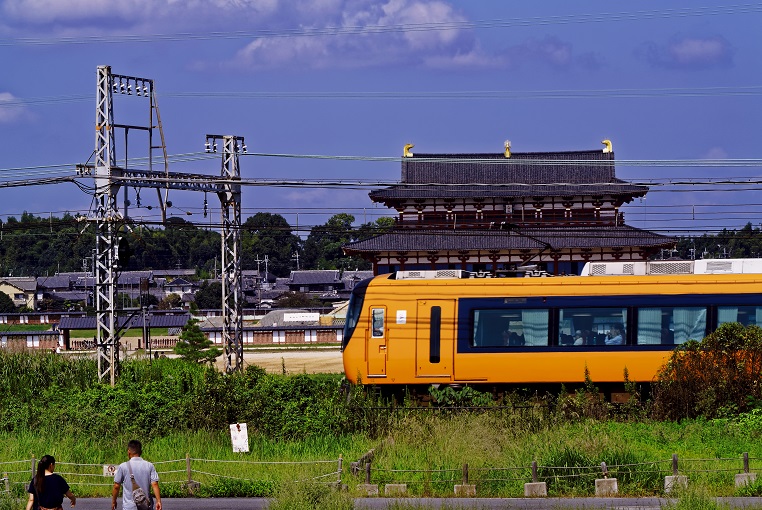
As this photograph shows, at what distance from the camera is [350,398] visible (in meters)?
22.5

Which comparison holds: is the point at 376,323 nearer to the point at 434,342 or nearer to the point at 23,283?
the point at 434,342

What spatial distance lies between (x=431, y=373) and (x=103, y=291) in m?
9.48

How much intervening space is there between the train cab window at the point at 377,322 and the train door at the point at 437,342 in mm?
935

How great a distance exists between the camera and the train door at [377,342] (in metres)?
24.8

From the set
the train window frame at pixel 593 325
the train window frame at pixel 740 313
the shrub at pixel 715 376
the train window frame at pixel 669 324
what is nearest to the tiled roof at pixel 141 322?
the train window frame at pixel 593 325

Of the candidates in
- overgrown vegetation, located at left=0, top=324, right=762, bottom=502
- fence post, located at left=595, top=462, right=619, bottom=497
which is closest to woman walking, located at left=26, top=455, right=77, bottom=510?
overgrown vegetation, located at left=0, top=324, right=762, bottom=502

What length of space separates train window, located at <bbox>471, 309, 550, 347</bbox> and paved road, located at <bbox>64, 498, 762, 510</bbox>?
8161 millimetres

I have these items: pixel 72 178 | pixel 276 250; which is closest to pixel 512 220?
pixel 72 178

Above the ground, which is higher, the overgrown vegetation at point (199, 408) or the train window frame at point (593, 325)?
the train window frame at point (593, 325)

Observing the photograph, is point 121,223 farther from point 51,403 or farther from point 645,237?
point 645,237

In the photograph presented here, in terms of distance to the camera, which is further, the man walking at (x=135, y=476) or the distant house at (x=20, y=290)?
the distant house at (x=20, y=290)

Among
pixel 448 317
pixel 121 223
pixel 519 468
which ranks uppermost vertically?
pixel 121 223

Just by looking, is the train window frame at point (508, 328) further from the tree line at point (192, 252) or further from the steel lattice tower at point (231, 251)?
the tree line at point (192, 252)

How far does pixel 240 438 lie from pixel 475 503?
617 cm
